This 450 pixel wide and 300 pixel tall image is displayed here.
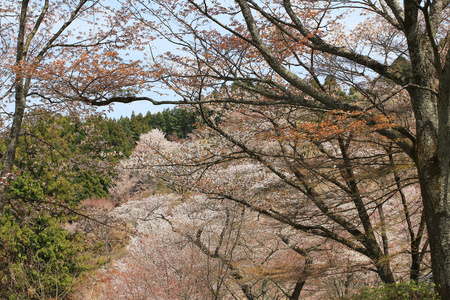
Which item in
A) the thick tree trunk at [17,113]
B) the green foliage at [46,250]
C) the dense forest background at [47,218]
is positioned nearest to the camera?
the thick tree trunk at [17,113]

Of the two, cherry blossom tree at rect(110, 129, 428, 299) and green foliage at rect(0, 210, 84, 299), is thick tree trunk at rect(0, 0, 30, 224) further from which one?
green foliage at rect(0, 210, 84, 299)

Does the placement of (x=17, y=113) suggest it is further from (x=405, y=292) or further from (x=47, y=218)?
(x=405, y=292)

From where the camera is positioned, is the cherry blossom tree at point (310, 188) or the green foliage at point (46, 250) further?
the green foliage at point (46, 250)

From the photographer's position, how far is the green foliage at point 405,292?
165 inches

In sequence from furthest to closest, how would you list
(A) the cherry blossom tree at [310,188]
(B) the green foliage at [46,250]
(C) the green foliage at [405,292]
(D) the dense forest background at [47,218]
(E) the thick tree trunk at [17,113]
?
(B) the green foliage at [46,250], (D) the dense forest background at [47,218], (A) the cherry blossom tree at [310,188], (E) the thick tree trunk at [17,113], (C) the green foliage at [405,292]

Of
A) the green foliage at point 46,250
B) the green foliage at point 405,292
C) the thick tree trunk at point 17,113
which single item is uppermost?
the thick tree trunk at point 17,113

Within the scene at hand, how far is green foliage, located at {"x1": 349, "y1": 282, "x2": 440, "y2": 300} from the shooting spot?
13.8 ft

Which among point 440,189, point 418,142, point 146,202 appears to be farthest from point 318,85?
point 146,202

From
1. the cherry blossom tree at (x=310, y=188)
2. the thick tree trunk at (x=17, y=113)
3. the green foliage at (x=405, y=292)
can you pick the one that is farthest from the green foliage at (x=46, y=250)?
the green foliage at (x=405, y=292)

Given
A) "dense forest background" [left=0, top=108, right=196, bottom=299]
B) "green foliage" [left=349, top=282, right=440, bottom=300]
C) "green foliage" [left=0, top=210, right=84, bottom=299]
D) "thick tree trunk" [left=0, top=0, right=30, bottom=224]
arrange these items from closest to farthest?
"green foliage" [left=349, top=282, right=440, bottom=300], "thick tree trunk" [left=0, top=0, right=30, bottom=224], "dense forest background" [left=0, top=108, right=196, bottom=299], "green foliage" [left=0, top=210, right=84, bottom=299]

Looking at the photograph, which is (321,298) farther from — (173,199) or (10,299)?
(10,299)

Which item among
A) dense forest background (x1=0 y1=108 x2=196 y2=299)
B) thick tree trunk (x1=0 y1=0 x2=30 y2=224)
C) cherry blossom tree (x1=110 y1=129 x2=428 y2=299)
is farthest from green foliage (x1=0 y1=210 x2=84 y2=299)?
thick tree trunk (x1=0 y1=0 x2=30 y2=224)

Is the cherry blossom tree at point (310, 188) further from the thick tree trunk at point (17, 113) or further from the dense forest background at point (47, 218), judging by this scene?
the thick tree trunk at point (17, 113)

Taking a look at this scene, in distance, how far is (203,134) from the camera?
8.40m
